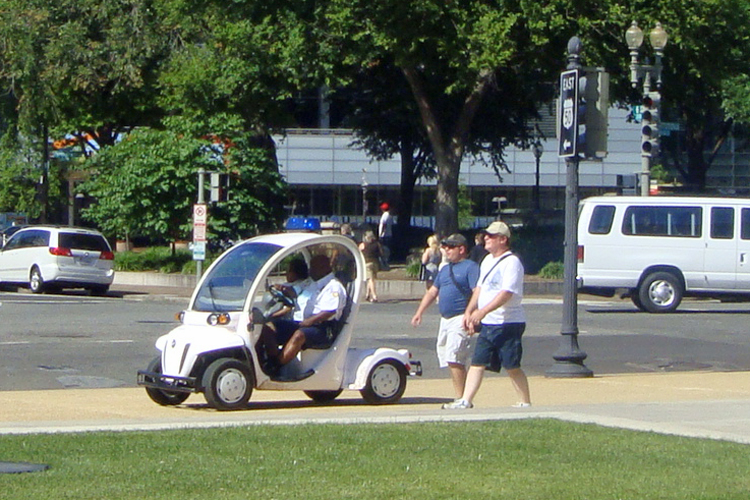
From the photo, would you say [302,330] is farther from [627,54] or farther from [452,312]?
[627,54]

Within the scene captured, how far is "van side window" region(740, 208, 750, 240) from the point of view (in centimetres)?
2305

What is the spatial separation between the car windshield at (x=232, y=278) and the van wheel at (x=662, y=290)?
13.3 meters

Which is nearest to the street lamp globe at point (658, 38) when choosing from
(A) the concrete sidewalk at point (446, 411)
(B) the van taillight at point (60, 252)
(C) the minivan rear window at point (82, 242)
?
(A) the concrete sidewalk at point (446, 411)

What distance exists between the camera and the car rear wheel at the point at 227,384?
10812 millimetres

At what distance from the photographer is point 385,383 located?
11.7 m

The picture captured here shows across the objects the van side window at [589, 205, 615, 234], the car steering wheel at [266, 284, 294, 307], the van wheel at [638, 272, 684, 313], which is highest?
the van side window at [589, 205, 615, 234]

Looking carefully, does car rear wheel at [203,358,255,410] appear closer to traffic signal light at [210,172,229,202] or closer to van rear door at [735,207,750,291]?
van rear door at [735,207,750,291]

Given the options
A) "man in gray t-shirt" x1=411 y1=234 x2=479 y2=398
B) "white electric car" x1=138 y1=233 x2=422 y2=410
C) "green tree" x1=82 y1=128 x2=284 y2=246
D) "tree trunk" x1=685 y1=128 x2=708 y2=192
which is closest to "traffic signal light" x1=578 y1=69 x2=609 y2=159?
"man in gray t-shirt" x1=411 y1=234 x2=479 y2=398

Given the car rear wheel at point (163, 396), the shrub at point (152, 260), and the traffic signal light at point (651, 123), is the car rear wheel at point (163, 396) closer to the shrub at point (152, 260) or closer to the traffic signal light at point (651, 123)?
the traffic signal light at point (651, 123)

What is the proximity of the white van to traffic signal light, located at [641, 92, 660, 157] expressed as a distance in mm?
2195

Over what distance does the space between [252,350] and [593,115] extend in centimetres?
550

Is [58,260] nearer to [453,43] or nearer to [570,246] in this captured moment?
[453,43]

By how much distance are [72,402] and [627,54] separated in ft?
68.1

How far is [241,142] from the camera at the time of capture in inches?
1270
